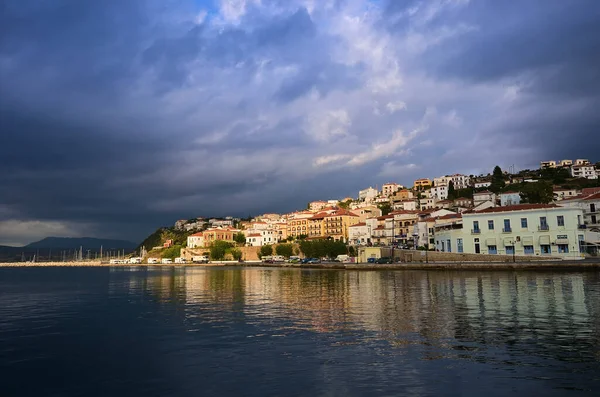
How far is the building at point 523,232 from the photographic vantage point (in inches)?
2019

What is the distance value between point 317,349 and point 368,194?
512ft

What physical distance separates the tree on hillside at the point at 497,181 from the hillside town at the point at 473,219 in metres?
0.26

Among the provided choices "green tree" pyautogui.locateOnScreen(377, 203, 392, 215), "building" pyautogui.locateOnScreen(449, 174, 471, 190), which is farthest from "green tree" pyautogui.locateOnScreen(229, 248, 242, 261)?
"building" pyautogui.locateOnScreen(449, 174, 471, 190)

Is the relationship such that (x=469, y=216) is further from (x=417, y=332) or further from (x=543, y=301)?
(x=417, y=332)

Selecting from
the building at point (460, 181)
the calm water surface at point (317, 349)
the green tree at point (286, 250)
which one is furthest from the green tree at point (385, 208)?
the calm water surface at point (317, 349)

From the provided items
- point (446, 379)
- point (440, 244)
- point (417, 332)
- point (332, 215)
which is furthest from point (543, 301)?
point (332, 215)

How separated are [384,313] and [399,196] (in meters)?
129

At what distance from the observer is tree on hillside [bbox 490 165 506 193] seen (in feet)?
391

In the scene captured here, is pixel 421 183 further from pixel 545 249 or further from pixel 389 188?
pixel 545 249

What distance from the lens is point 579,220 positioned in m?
51.2

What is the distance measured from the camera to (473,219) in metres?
57.1

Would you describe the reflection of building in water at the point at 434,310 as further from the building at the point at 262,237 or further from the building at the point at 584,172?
the building at the point at 584,172

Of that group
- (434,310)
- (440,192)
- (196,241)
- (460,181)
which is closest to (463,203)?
(440,192)

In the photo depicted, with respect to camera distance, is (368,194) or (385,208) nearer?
(385,208)
